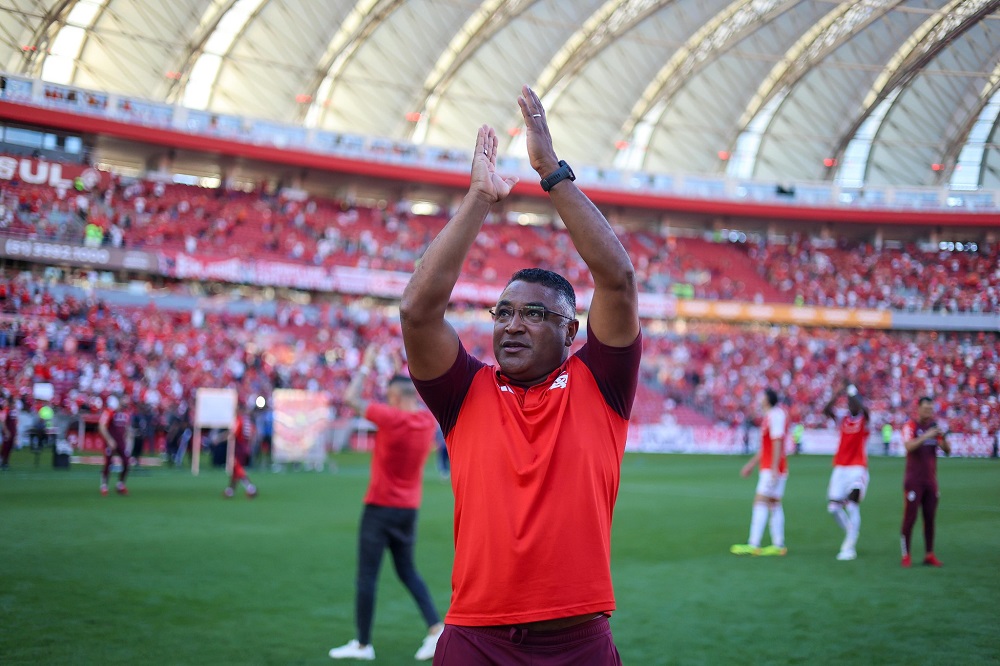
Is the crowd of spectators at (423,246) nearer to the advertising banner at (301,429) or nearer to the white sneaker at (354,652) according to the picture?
the advertising banner at (301,429)

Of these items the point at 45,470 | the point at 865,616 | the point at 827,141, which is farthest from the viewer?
the point at 827,141

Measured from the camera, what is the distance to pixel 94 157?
41219 mm

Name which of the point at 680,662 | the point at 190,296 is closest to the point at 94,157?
the point at 190,296

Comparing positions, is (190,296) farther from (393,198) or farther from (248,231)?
(393,198)

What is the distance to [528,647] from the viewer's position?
116 inches

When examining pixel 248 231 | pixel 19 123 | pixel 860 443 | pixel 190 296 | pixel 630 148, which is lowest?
pixel 860 443

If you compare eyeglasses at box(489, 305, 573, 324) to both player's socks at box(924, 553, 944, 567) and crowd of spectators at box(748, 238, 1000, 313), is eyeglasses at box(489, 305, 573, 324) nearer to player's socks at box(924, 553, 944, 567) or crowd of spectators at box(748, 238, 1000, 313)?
player's socks at box(924, 553, 944, 567)

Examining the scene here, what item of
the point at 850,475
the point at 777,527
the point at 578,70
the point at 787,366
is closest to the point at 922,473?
the point at 850,475

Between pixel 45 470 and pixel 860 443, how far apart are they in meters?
19.1

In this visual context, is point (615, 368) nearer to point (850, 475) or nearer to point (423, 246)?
point (850, 475)

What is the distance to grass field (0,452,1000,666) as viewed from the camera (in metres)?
7.44

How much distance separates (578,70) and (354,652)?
46.3 meters

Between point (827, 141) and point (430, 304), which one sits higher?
point (827, 141)

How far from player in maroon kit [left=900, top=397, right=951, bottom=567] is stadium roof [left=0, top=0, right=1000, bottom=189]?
1084 inches
